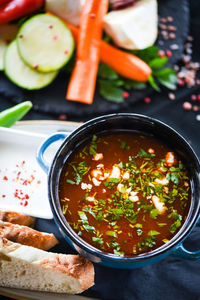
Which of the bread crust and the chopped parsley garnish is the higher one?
the chopped parsley garnish

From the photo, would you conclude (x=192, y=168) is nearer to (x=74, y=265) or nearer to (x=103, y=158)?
(x=103, y=158)

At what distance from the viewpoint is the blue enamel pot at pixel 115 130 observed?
5.60 ft

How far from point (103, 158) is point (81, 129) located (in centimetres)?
16

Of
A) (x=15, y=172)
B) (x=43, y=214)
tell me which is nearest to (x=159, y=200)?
(x=43, y=214)

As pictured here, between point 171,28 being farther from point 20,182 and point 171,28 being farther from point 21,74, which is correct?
point 20,182

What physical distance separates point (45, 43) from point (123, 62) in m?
0.50

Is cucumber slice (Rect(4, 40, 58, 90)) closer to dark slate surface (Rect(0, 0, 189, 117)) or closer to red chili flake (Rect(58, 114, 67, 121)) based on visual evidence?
dark slate surface (Rect(0, 0, 189, 117))

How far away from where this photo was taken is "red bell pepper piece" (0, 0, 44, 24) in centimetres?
267

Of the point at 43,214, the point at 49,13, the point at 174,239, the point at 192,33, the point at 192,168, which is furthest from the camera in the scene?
the point at 192,33

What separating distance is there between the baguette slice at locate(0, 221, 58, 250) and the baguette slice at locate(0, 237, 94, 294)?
0.21 feet

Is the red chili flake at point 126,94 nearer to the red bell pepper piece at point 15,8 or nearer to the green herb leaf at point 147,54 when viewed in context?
the green herb leaf at point 147,54

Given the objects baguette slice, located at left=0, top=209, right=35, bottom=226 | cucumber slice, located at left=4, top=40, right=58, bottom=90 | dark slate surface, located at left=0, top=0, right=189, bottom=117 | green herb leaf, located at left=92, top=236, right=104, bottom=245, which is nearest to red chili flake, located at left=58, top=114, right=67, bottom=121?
dark slate surface, located at left=0, top=0, right=189, bottom=117

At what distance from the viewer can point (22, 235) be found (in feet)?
6.41

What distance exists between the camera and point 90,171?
188 centimetres
